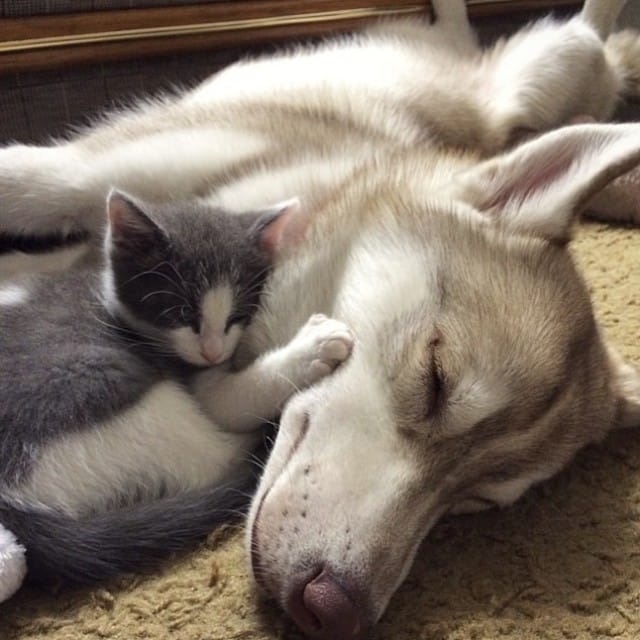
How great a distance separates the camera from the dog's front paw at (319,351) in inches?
54.6

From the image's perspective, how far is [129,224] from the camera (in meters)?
1.48

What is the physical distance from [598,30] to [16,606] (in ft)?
8.64

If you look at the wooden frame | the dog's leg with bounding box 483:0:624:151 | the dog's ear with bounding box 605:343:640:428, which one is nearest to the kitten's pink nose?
the dog's ear with bounding box 605:343:640:428

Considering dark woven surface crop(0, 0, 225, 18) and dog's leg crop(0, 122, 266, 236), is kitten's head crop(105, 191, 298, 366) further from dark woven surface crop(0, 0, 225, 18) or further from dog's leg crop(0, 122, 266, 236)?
dark woven surface crop(0, 0, 225, 18)

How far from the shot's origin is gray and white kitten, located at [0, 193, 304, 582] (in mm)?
1231

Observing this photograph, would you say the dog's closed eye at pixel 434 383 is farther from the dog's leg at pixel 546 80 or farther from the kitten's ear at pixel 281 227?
the dog's leg at pixel 546 80

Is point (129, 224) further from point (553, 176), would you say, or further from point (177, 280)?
point (553, 176)

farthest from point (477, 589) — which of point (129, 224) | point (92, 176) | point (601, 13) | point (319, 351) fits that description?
point (601, 13)

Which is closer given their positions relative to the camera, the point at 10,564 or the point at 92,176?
the point at 10,564

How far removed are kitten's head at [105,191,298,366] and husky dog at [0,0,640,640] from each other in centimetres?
9

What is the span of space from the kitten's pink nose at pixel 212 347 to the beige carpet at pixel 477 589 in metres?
0.33

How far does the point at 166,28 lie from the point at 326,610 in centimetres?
176

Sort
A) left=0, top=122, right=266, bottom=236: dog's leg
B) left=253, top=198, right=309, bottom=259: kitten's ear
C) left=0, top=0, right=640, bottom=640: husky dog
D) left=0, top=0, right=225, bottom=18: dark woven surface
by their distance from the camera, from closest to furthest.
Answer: left=0, top=0, right=640, bottom=640: husky dog < left=253, top=198, right=309, bottom=259: kitten's ear < left=0, top=122, right=266, bottom=236: dog's leg < left=0, top=0, right=225, bottom=18: dark woven surface

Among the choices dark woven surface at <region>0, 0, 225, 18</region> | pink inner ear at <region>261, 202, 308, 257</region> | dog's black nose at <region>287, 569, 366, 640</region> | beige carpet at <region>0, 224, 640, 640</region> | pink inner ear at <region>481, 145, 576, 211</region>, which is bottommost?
beige carpet at <region>0, 224, 640, 640</region>
